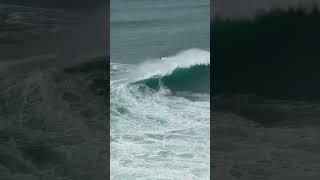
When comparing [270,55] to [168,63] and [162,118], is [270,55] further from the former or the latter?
[162,118]

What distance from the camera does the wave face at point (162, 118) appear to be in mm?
4391

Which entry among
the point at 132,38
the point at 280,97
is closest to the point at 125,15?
the point at 132,38

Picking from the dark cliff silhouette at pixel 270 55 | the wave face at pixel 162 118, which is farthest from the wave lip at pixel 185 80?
the dark cliff silhouette at pixel 270 55

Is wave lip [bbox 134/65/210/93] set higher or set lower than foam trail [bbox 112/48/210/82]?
lower

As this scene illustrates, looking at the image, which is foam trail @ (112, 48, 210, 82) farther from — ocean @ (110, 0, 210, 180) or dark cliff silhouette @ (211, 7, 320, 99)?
dark cliff silhouette @ (211, 7, 320, 99)

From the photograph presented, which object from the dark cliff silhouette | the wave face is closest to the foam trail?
the wave face

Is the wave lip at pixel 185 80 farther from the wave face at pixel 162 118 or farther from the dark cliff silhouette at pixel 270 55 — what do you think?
the dark cliff silhouette at pixel 270 55

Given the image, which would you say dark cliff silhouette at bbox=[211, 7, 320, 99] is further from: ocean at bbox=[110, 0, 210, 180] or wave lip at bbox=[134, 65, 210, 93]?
wave lip at bbox=[134, 65, 210, 93]

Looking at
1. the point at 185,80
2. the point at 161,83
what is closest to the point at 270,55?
the point at 185,80

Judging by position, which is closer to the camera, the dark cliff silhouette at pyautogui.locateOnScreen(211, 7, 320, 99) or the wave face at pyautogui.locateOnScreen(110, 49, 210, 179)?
the dark cliff silhouette at pyautogui.locateOnScreen(211, 7, 320, 99)

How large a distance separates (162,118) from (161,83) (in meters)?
0.29

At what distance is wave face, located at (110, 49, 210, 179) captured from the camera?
4.39 m

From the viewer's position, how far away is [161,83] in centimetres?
448

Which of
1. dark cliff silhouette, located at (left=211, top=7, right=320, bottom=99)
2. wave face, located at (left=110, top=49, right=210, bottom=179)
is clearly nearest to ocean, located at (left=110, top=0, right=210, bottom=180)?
wave face, located at (left=110, top=49, right=210, bottom=179)
